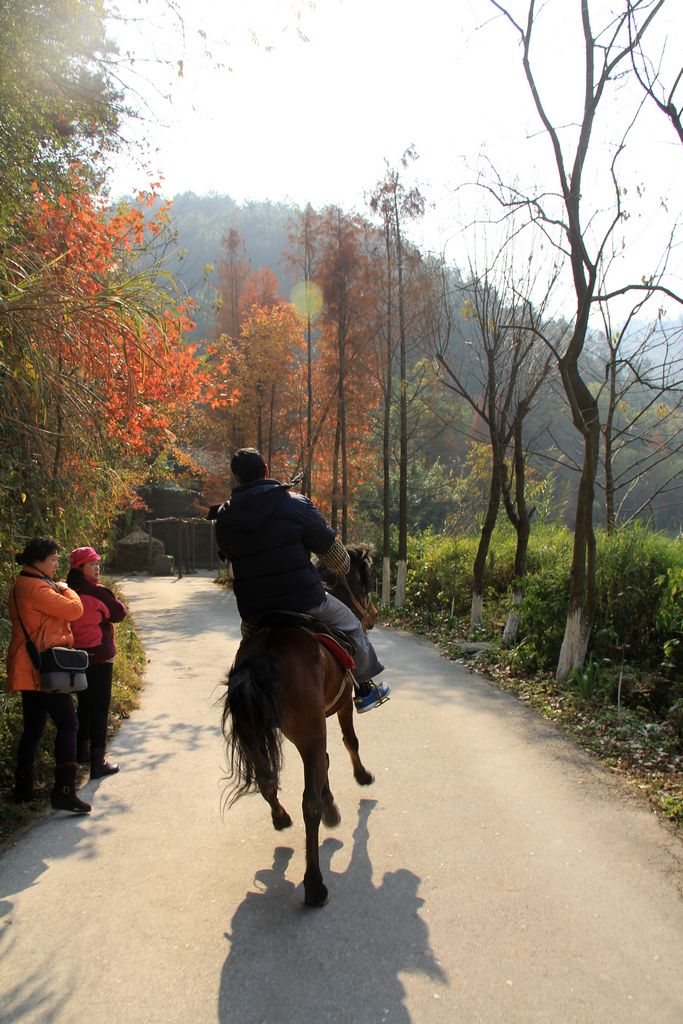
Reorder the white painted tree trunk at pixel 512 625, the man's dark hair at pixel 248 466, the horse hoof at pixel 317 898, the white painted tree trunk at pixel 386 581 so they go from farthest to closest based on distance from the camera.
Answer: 1. the white painted tree trunk at pixel 386 581
2. the white painted tree trunk at pixel 512 625
3. the man's dark hair at pixel 248 466
4. the horse hoof at pixel 317 898

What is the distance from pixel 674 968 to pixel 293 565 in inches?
100

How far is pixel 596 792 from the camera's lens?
5.29 meters

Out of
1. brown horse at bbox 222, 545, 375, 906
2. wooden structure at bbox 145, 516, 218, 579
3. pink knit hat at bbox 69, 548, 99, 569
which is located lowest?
wooden structure at bbox 145, 516, 218, 579

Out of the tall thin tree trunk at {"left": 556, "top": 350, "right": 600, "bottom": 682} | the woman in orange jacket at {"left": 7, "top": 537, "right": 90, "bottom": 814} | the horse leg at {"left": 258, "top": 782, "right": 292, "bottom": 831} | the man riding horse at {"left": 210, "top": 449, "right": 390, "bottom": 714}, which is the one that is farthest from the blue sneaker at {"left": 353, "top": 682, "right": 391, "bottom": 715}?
the tall thin tree trunk at {"left": 556, "top": 350, "right": 600, "bottom": 682}

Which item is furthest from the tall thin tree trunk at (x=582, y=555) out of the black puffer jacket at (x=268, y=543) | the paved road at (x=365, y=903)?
the black puffer jacket at (x=268, y=543)

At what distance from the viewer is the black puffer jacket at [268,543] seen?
407 centimetres

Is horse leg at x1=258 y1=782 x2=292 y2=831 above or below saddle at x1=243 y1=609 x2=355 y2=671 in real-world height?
below

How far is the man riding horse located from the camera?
407 centimetres

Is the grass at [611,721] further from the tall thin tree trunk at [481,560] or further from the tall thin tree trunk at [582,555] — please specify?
the tall thin tree trunk at [481,560]

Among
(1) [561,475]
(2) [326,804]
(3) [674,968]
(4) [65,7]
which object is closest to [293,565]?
(2) [326,804]

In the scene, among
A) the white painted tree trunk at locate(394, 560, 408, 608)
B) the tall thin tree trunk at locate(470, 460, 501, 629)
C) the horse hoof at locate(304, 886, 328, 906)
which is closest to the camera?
the horse hoof at locate(304, 886, 328, 906)

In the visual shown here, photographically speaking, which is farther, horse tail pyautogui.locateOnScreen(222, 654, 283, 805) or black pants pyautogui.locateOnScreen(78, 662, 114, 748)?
black pants pyautogui.locateOnScreen(78, 662, 114, 748)

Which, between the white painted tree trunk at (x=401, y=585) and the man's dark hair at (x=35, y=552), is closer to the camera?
the man's dark hair at (x=35, y=552)

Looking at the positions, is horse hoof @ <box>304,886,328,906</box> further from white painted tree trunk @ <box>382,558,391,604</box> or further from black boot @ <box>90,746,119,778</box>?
white painted tree trunk @ <box>382,558,391,604</box>
